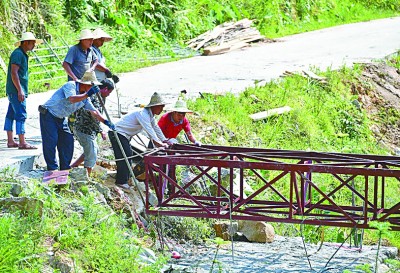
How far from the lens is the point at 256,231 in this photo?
519 inches

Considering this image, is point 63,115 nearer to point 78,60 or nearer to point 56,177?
point 56,177

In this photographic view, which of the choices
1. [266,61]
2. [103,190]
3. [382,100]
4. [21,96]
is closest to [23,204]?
[103,190]

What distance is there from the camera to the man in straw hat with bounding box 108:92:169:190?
1163cm

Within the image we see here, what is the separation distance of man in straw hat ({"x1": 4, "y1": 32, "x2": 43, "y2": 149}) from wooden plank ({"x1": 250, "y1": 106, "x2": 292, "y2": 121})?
22.0 feet

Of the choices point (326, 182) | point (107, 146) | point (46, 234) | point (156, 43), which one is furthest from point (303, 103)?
point (46, 234)

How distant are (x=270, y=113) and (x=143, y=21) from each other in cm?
715

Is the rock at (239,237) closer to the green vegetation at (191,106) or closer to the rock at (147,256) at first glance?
the green vegetation at (191,106)

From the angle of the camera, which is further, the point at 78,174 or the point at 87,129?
the point at 87,129

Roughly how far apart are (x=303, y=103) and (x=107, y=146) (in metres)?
7.71

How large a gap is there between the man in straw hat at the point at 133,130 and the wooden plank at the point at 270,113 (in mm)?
6508

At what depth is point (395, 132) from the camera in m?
23.2

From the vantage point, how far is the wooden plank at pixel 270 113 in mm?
18716

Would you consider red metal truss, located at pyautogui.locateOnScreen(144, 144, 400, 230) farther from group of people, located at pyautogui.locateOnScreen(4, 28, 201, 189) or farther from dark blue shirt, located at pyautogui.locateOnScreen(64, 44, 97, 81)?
dark blue shirt, located at pyautogui.locateOnScreen(64, 44, 97, 81)

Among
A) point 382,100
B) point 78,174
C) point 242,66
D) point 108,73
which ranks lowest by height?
point 382,100
